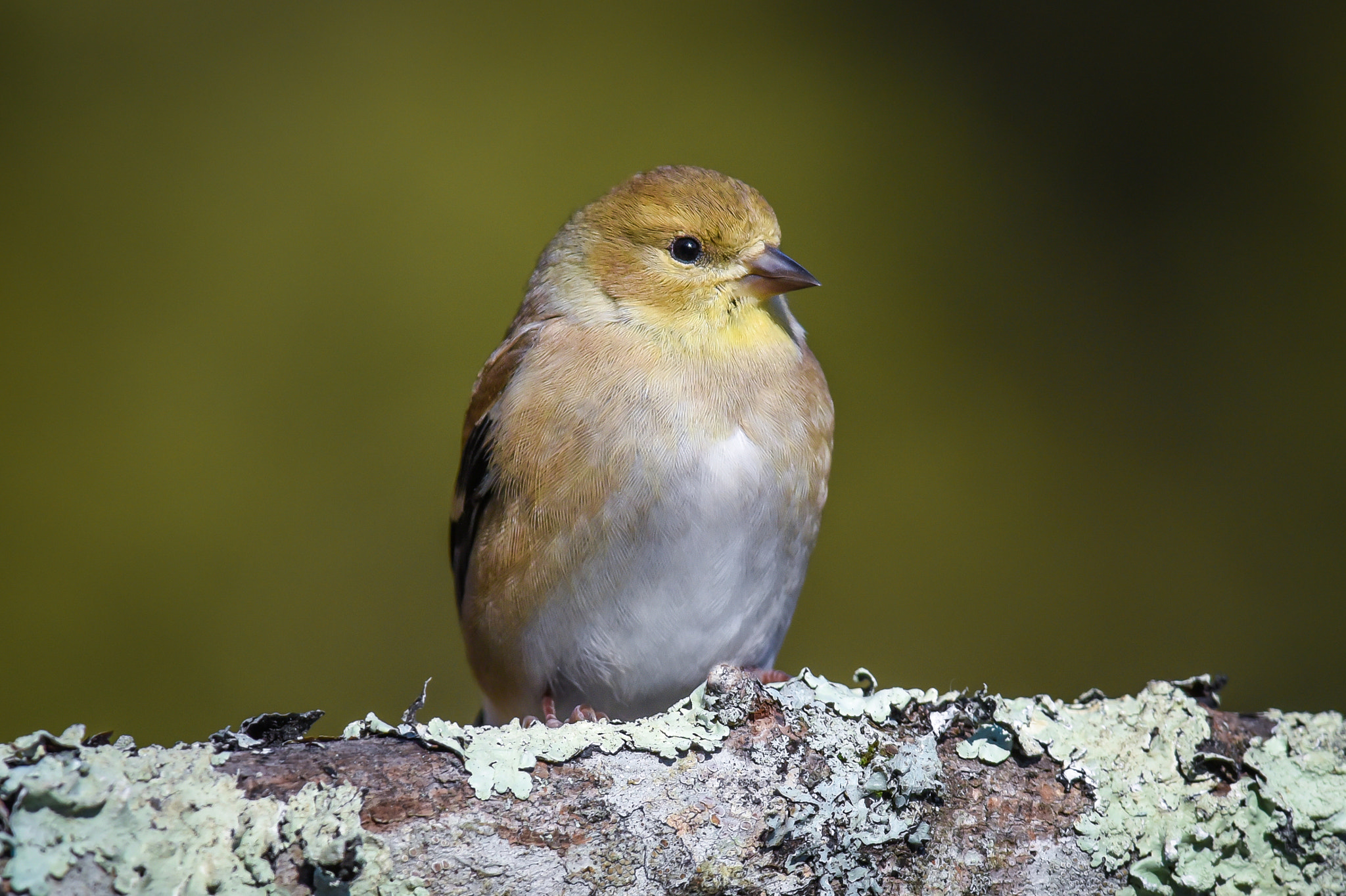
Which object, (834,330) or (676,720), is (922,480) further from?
(676,720)

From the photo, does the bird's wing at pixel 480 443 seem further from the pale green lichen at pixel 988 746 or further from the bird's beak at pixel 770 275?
the pale green lichen at pixel 988 746

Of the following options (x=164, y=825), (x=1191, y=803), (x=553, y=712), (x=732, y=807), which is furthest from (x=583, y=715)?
(x=1191, y=803)

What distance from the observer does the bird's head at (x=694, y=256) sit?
2.51m

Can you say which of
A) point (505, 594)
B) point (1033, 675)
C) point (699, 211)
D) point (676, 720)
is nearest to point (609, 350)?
point (699, 211)

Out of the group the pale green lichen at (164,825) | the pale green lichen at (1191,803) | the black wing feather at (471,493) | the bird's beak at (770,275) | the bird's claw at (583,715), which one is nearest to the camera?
the pale green lichen at (164,825)

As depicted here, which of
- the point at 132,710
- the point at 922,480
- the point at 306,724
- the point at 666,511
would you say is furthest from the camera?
the point at 922,480

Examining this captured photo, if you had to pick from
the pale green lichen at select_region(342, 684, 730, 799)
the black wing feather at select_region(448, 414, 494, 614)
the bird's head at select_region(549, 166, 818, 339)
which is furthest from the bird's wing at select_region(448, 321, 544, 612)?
the pale green lichen at select_region(342, 684, 730, 799)

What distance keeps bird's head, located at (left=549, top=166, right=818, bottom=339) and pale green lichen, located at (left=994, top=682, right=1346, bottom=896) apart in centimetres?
111

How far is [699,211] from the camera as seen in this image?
2.56 meters

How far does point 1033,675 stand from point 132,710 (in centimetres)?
303

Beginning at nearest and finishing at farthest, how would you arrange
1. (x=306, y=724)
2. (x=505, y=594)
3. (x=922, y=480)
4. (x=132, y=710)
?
(x=306, y=724) < (x=505, y=594) < (x=132, y=710) < (x=922, y=480)

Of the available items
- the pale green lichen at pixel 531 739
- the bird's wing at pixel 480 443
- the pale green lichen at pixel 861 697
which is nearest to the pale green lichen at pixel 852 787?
the pale green lichen at pixel 861 697

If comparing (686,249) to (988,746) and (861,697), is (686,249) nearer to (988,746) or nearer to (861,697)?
(861,697)

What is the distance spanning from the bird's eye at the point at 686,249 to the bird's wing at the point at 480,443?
0.39 meters
